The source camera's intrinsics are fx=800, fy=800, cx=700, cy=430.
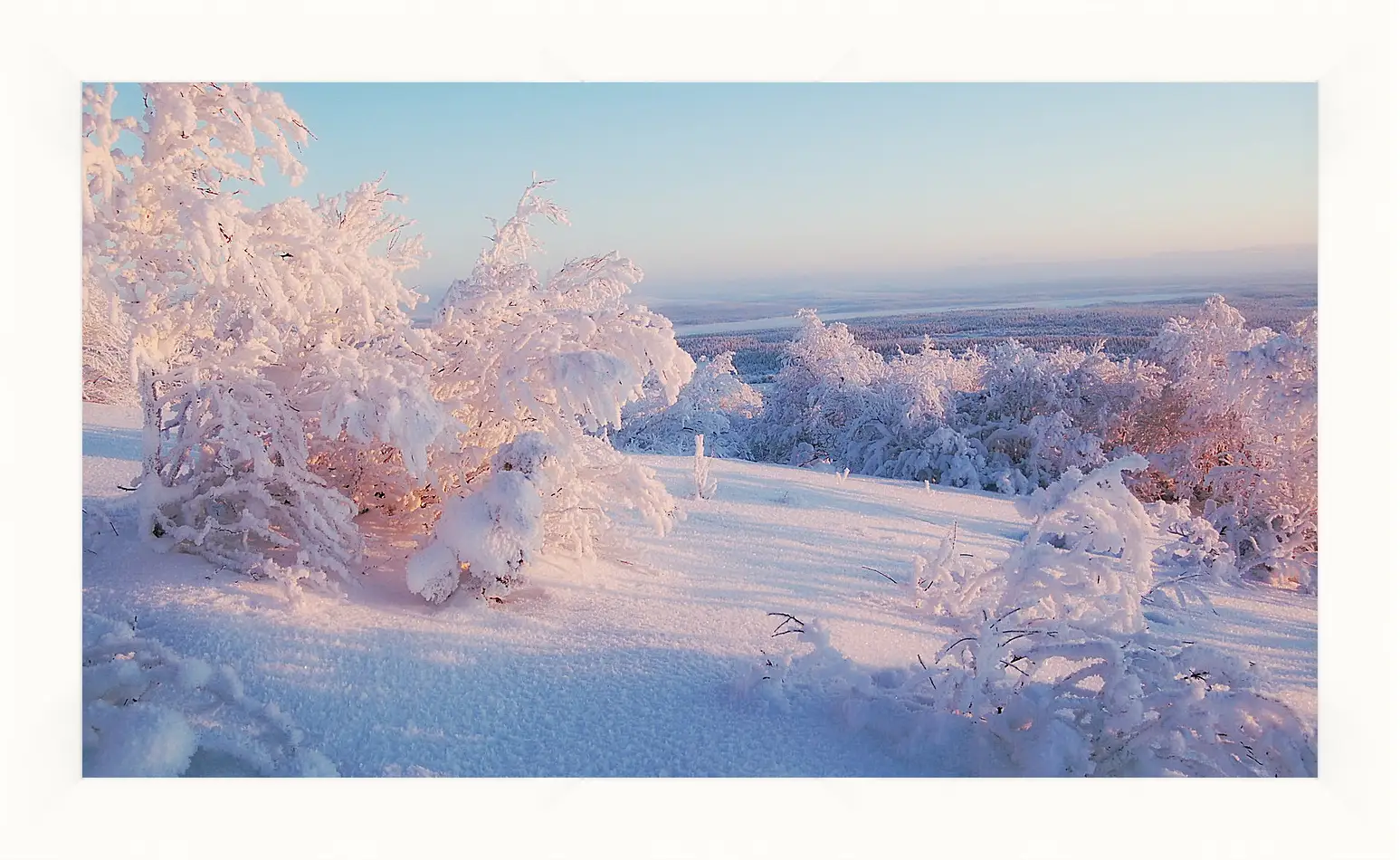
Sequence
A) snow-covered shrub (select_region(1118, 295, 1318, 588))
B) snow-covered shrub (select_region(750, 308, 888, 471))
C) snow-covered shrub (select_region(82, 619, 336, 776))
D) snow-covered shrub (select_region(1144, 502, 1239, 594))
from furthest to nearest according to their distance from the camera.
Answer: snow-covered shrub (select_region(750, 308, 888, 471)), snow-covered shrub (select_region(1118, 295, 1318, 588)), snow-covered shrub (select_region(1144, 502, 1239, 594)), snow-covered shrub (select_region(82, 619, 336, 776))

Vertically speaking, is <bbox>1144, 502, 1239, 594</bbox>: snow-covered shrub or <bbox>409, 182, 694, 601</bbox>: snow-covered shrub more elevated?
<bbox>409, 182, 694, 601</bbox>: snow-covered shrub

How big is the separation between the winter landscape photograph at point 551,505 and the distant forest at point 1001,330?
302 cm

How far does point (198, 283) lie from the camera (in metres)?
2.75

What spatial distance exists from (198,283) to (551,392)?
127 cm

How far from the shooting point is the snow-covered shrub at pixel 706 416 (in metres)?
11.2

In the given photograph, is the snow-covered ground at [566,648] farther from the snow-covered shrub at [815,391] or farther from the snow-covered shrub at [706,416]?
the snow-covered shrub at [706,416]

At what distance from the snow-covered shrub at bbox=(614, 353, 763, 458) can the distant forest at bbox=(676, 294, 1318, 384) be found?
409mm

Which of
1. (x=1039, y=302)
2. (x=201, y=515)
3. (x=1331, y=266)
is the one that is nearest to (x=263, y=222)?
(x=201, y=515)

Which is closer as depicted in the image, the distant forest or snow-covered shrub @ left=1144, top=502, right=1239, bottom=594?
snow-covered shrub @ left=1144, top=502, right=1239, bottom=594

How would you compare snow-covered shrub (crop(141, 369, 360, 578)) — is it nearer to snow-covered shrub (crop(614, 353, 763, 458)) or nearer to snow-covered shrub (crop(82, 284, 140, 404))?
snow-covered shrub (crop(82, 284, 140, 404))

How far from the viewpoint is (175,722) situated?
2.18 metres

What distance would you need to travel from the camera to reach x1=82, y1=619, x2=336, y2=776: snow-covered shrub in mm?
2189

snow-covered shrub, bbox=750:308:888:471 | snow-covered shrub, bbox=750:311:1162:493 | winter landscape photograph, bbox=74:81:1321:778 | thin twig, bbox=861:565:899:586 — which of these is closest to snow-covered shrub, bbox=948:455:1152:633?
winter landscape photograph, bbox=74:81:1321:778

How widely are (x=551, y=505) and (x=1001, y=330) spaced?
8.16m
